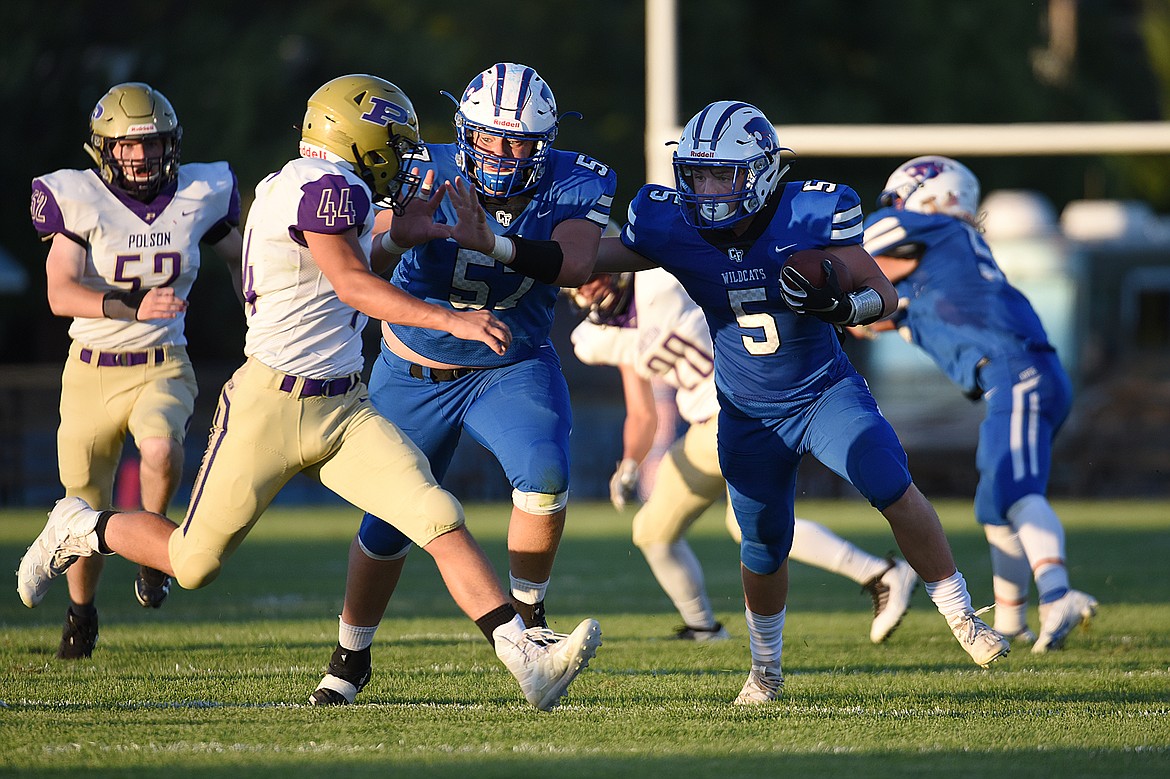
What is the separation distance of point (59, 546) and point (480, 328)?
5.22 ft

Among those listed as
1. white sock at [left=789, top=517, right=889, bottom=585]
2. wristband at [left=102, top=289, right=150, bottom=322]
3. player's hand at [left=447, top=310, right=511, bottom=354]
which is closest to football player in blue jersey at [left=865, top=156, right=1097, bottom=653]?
white sock at [left=789, top=517, right=889, bottom=585]

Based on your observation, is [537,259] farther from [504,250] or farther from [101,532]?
[101,532]

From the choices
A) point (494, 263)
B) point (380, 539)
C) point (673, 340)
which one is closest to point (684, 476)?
point (673, 340)

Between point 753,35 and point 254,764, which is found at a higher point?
point 254,764

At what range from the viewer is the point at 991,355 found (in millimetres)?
6375

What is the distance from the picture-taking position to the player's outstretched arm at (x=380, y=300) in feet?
13.7

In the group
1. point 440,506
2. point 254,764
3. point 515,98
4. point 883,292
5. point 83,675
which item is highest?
point 515,98

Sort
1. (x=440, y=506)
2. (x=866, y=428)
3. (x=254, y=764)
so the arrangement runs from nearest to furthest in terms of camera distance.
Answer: (x=254, y=764) < (x=440, y=506) < (x=866, y=428)

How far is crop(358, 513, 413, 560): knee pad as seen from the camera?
4.75m

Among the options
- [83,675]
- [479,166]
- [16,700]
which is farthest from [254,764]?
[479,166]

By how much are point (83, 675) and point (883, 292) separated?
2921mm

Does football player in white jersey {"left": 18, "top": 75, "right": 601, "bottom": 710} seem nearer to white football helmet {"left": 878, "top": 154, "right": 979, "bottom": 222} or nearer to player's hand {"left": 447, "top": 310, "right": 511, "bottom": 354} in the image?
player's hand {"left": 447, "top": 310, "right": 511, "bottom": 354}

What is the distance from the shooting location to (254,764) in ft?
12.6

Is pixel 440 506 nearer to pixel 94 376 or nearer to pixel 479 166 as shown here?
pixel 479 166
